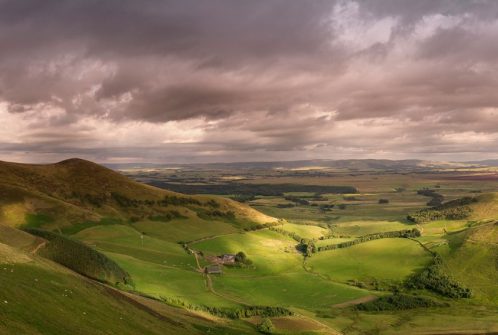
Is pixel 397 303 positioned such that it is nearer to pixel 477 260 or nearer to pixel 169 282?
pixel 477 260

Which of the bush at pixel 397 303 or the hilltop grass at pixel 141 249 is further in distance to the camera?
the hilltop grass at pixel 141 249

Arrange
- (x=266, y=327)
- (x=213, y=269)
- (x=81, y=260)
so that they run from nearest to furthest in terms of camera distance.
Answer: (x=266, y=327)
(x=81, y=260)
(x=213, y=269)

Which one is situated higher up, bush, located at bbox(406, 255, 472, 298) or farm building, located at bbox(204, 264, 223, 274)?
farm building, located at bbox(204, 264, 223, 274)

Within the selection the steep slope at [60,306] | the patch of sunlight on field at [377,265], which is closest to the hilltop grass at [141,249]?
the patch of sunlight on field at [377,265]

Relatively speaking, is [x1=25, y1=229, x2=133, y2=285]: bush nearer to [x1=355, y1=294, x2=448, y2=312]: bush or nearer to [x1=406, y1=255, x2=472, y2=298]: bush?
[x1=355, y1=294, x2=448, y2=312]: bush

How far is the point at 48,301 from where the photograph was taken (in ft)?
186

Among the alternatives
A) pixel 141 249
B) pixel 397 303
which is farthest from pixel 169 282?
pixel 397 303

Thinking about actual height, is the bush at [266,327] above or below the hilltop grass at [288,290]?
above

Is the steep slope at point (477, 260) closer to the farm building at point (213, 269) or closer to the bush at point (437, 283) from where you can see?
the bush at point (437, 283)

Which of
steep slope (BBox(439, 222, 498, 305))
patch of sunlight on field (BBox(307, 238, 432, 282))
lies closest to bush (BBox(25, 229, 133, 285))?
patch of sunlight on field (BBox(307, 238, 432, 282))

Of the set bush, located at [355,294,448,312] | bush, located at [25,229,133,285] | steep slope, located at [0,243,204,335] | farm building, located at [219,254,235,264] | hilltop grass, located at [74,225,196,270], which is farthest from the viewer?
farm building, located at [219,254,235,264]

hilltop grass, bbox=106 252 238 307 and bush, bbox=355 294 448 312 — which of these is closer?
hilltop grass, bbox=106 252 238 307

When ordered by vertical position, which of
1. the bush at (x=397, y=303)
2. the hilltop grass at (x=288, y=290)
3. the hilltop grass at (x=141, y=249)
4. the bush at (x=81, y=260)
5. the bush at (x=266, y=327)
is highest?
the bush at (x=81, y=260)

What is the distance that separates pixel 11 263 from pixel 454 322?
114 m
